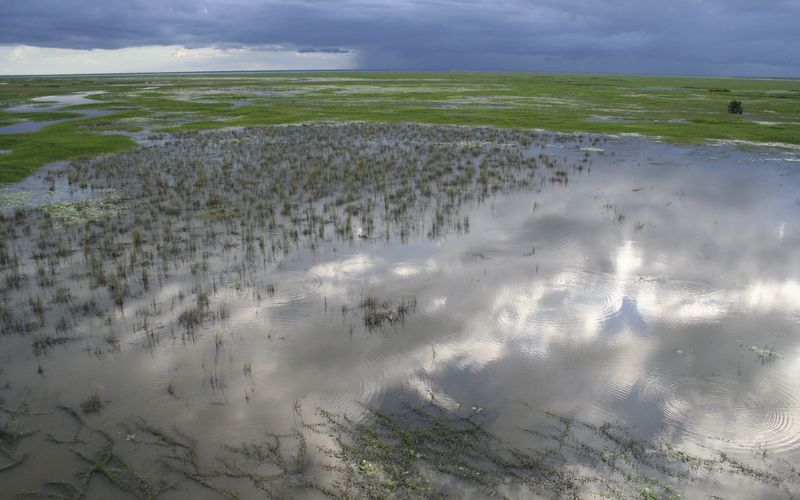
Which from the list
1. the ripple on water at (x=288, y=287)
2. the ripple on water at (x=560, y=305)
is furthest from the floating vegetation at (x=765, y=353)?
the ripple on water at (x=288, y=287)

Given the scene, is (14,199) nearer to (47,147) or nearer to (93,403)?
(47,147)

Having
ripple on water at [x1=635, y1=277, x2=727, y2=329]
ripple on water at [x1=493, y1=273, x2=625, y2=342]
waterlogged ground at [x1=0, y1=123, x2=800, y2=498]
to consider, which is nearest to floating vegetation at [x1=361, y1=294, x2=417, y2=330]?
waterlogged ground at [x1=0, y1=123, x2=800, y2=498]

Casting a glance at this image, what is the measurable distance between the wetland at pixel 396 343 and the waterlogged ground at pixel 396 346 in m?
0.05

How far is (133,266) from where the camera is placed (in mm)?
14055

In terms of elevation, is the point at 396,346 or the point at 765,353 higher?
the point at 396,346

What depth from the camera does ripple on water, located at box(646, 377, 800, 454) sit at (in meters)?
7.92

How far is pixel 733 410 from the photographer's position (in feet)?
28.2

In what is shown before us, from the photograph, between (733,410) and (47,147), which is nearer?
(733,410)

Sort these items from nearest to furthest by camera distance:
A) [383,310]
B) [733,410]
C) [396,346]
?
1. [733,410]
2. [396,346]
3. [383,310]

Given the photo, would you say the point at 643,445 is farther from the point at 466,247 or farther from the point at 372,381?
the point at 466,247

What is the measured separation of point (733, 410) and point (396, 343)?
6264mm

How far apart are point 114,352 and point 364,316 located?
5.25m

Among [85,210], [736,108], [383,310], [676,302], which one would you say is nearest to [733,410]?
[676,302]

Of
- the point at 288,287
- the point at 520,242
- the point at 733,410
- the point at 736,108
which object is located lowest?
the point at 733,410
